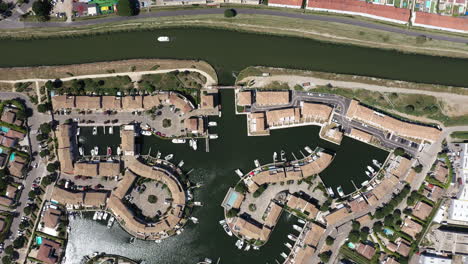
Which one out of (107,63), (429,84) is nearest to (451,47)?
(429,84)

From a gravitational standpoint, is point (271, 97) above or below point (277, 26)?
below

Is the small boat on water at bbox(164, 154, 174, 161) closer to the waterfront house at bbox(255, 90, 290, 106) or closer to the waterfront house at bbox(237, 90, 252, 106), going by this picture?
the waterfront house at bbox(237, 90, 252, 106)

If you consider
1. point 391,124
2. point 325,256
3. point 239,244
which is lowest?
point 325,256

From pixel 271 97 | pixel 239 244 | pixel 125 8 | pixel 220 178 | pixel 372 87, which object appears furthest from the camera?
pixel 372 87

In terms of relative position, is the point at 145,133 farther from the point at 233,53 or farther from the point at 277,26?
the point at 277,26

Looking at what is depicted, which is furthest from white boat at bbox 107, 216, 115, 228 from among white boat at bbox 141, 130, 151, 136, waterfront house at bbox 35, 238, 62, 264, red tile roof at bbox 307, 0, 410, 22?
red tile roof at bbox 307, 0, 410, 22

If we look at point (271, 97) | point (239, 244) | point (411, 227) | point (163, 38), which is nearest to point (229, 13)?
point (163, 38)
